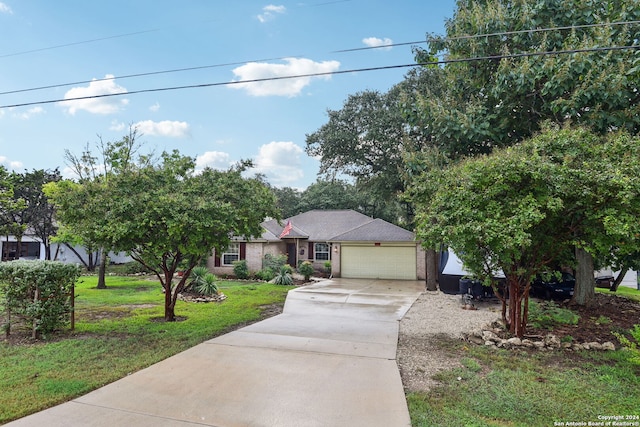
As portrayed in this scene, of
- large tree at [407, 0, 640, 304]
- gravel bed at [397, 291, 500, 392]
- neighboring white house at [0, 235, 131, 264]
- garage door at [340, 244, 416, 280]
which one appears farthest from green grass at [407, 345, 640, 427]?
neighboring white house at [0, 235, 131, 264]

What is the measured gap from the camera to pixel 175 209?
6.55 metres

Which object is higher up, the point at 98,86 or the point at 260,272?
the point at 98,86

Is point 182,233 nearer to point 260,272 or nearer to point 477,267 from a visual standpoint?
point 477,267

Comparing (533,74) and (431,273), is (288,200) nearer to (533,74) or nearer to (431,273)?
(431,273)

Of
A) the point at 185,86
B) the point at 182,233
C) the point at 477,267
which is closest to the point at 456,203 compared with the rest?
the point at 477,267

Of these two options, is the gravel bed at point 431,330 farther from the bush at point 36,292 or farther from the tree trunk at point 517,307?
the bush at point 36,292

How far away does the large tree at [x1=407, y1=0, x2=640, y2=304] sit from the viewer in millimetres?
7730

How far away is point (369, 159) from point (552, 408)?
15.4 m

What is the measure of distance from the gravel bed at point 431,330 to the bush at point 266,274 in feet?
26.1

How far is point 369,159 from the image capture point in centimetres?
1848

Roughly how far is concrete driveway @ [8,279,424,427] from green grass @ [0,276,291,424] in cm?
34

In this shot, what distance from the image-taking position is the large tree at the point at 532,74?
773 cm

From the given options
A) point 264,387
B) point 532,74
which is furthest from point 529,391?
point 532,74

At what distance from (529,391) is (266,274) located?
1450cm
